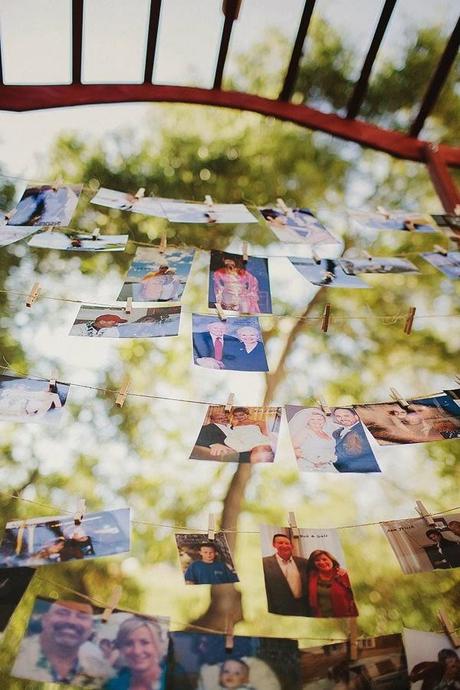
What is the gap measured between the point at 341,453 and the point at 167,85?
9.62 feet

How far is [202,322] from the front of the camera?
98.0 inches

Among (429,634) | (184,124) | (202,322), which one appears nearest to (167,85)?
(184,124)

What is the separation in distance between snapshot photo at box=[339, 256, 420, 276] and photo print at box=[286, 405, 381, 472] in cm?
87

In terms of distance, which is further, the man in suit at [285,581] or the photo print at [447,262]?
the photo print at [447,262]

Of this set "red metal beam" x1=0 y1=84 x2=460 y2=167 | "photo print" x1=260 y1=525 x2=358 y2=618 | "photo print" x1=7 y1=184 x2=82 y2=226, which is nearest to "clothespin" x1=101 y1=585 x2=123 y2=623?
"photo print" x1=260 y1=525 x2=358 y2=618

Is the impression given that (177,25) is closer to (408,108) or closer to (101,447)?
(408,108)

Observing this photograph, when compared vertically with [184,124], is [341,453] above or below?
below

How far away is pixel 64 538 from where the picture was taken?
5.96 ft

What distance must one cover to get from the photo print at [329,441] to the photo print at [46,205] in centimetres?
144

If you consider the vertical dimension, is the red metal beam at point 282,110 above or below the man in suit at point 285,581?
above

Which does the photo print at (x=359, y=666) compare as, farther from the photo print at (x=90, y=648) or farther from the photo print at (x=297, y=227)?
the photo print at (x=297, y=227)

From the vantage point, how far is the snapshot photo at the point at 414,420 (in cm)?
220

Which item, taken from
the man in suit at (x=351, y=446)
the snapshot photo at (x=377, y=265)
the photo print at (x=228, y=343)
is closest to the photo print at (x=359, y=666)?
the man in suit at (x=351, y=446)

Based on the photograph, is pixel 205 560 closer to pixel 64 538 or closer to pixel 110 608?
Result: pixel 110 608
